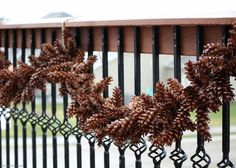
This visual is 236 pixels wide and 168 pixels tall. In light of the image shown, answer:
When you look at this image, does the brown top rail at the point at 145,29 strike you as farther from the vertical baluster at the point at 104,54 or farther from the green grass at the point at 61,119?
the green grass at the point at 61,119

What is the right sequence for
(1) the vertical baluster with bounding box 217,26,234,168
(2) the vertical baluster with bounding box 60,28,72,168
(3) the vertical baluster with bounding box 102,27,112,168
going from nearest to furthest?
(1) the vertical baluster with bounding box 217,26,234,168 → (3) the vertical baluster with bounding box 102,27,112,168 → (2) the vertical baluster with bounding box 60,28,72,168

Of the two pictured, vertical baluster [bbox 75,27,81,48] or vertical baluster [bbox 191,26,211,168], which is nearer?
vertical baluster [bbox 191,26,211,168]

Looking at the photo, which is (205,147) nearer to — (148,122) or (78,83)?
(148,122)

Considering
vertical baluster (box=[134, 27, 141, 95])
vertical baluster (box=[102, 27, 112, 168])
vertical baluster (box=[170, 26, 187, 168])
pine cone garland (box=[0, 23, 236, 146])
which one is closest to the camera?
pine cone garland (box=[0, 23, 236, 146])

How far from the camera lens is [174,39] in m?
1.17

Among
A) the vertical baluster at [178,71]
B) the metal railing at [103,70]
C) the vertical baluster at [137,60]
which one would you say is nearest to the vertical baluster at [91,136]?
the metal railing at [103,70]

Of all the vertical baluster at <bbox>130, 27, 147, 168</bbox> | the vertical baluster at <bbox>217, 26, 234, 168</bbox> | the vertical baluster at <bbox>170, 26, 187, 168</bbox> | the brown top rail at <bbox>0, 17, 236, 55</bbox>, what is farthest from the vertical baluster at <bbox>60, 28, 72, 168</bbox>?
the vertical baluster at <bbox>217, 26, 234, 168</bbox>

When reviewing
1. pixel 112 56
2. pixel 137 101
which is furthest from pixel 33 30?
pixel 137 101

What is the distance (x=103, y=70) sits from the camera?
147 centimetres

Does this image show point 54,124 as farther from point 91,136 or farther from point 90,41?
point 90,41

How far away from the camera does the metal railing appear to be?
112 centimetres

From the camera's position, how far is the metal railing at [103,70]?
112 cm

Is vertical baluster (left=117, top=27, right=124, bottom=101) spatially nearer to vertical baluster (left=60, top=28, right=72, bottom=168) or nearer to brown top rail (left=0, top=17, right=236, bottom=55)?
brown top rail (left=0, top=17, right=236, bottom=55)

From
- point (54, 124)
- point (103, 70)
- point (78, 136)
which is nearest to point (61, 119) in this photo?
point (54, 124)
